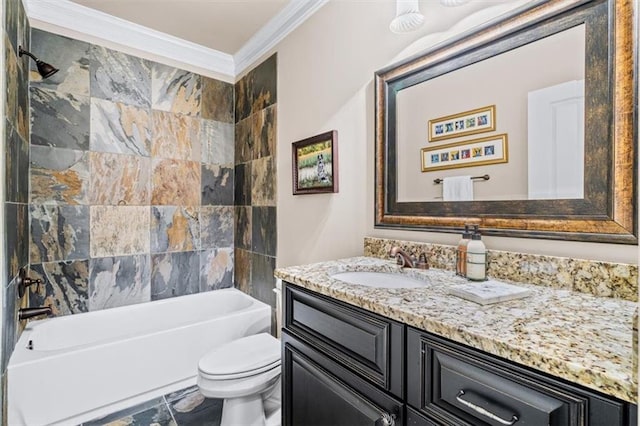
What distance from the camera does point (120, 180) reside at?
247cm

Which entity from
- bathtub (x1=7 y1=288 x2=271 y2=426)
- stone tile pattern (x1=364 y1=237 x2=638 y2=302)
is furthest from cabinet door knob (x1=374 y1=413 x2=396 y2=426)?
bathtub (x1=7 y1=288 x2=271 y2=426)

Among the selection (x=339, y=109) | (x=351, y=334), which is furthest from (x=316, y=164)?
(x=351, y=334)

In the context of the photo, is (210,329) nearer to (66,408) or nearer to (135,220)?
(66,408)

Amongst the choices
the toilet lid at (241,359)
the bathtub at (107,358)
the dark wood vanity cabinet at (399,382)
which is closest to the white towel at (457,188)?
the dark wood vanity cabinet at (399,382)

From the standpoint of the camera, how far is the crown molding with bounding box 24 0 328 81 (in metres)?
2.16

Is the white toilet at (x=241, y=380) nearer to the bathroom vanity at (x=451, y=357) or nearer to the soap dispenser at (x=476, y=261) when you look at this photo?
the bathroom vanity at (x=451, y=357)

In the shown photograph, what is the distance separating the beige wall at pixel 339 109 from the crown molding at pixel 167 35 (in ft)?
0.36

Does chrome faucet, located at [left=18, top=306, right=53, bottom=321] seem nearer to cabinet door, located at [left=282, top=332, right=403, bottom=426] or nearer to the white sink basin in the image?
cabinet door, located at [left=282, top=332, right=403, bottom=426]

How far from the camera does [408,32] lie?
1.45 meters

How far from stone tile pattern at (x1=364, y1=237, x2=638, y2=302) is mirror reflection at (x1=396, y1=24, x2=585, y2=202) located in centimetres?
21

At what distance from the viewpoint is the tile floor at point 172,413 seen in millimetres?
1815

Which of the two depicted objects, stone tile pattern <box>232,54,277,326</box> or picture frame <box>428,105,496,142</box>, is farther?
stone tile pattern <box>232,54,277,326</box>

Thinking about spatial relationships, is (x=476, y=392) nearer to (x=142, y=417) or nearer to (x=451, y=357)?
(x=451, y=357)

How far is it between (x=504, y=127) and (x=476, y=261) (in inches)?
19.6
